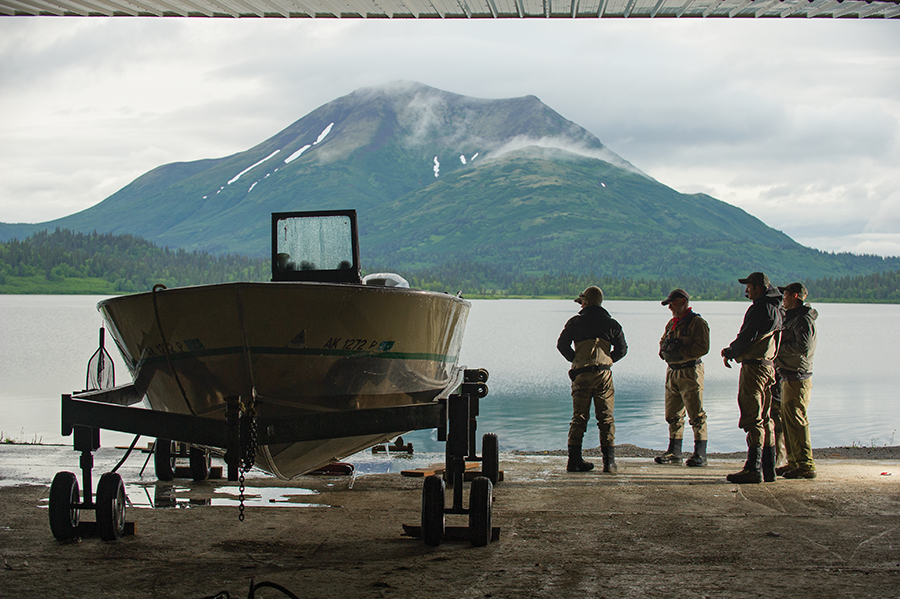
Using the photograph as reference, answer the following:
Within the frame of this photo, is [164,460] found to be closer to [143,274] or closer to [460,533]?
[460,533]

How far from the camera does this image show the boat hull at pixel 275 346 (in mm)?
5039

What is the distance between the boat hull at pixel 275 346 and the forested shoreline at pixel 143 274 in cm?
11953

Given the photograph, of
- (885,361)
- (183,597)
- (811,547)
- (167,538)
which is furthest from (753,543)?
(885,361)

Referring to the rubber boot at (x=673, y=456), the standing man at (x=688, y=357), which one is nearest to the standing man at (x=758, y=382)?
the standing man at (x=688, y=357)

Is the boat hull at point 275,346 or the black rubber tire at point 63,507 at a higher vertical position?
the boat hull at point 275,346

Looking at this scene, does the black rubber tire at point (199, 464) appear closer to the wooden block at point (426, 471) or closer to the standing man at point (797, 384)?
the wooden block at point (426, 471)

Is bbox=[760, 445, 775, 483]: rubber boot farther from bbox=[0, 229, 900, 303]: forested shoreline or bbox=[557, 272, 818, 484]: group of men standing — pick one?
bbox=[0, 229, 900, 303]: forested shoreline

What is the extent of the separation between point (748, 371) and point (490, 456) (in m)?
2.72

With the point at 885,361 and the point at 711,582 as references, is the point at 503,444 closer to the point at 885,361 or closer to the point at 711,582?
the point at 711,582

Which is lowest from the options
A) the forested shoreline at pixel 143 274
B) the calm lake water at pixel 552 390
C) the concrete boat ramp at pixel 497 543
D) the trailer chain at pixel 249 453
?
the calm lake water at pixel 552 390

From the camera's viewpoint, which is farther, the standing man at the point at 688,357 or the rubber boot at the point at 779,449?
the standing man at the point at 688,357

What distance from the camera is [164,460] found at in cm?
784

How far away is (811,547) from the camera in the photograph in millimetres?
5141

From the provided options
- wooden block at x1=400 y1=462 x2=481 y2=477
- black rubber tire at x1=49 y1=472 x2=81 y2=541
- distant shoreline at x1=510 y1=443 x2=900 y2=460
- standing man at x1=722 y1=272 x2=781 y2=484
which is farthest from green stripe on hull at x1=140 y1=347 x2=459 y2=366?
distant shoreline at x1=510 y1=443 x2=900 y2=460
